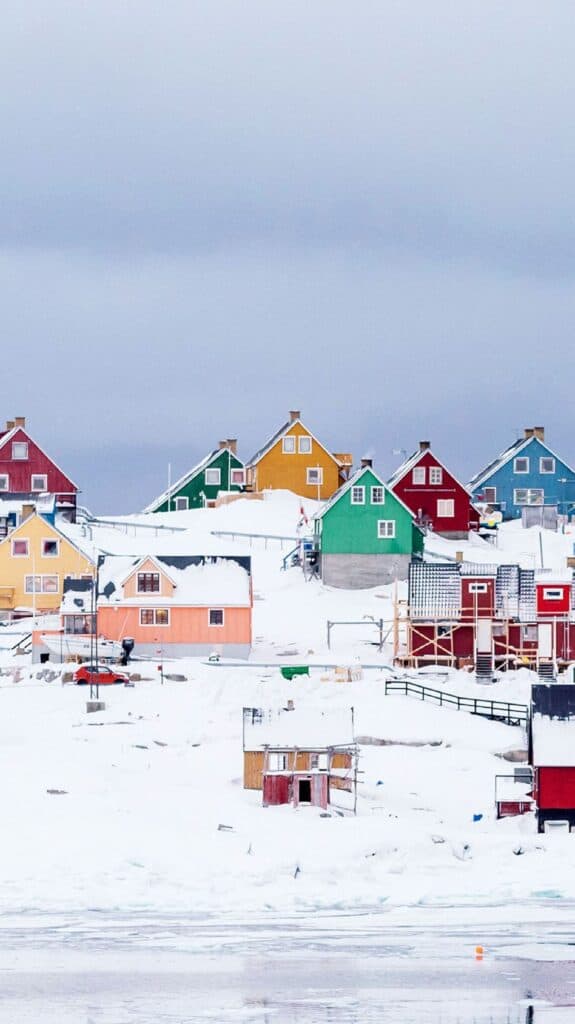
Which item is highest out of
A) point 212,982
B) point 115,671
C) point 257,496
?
point 257,496

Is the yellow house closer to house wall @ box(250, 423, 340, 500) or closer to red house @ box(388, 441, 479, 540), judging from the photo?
red house @ box(388, 441, 479, 540)

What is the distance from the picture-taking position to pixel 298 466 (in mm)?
118125

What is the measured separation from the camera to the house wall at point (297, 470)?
387 ft

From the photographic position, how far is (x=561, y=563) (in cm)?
9900

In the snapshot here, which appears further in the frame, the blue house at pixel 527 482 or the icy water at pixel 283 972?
the blue house at pixel 527 482

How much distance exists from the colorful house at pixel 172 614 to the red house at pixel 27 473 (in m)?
28.3

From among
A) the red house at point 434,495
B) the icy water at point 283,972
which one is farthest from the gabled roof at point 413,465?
the icy water at point 283,972

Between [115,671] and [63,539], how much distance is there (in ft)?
56.0

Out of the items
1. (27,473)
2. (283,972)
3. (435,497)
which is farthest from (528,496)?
(283,972)

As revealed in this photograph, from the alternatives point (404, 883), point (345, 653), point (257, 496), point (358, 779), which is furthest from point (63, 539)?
point (404, 883)

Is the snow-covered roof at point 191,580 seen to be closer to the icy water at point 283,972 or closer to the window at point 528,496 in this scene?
the window at point 528,496

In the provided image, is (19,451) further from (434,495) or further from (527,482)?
(527,482)

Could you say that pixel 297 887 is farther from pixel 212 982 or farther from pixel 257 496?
pixel 257 496

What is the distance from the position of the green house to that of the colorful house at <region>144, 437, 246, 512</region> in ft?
67.7
